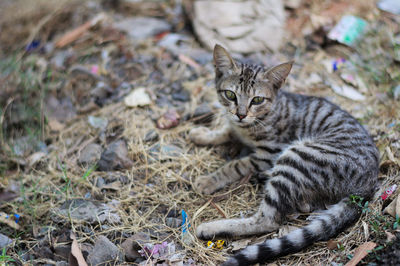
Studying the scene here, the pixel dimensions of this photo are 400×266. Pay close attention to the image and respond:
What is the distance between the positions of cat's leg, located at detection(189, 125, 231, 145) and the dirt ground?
3.6 inches

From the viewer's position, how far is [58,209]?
3.07 metres

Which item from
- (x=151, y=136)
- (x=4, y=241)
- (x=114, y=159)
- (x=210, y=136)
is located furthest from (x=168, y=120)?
(x=4, y=241)

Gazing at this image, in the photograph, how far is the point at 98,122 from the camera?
3953 millimetres

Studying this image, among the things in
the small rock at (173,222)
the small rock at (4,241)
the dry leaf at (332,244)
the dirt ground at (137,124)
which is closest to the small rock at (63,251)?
the dirt ground at (137,124)

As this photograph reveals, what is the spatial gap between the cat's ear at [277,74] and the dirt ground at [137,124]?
2.73ft

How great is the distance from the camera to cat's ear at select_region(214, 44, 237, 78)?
325 centimetres

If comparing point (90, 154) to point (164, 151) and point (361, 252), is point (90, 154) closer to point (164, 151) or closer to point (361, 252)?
point (164, 151)

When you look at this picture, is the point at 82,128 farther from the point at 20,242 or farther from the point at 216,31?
the point at 216,31

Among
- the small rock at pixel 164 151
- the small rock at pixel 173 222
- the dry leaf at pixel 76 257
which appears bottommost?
the small rock at pixel 173 222

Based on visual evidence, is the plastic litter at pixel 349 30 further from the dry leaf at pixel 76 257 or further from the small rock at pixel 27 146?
the dry leaf at pixel 76 257

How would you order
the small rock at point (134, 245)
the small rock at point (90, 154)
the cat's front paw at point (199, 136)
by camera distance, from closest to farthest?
the small rock at point (134, 245)
the small rock at point (90, 154)
the cat's front paw at point (199, 136)

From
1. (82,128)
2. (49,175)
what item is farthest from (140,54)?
(49,175)

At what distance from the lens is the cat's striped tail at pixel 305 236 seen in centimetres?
244

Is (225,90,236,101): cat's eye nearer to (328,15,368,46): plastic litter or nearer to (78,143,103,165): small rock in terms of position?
(78,143,103,165): small rock
